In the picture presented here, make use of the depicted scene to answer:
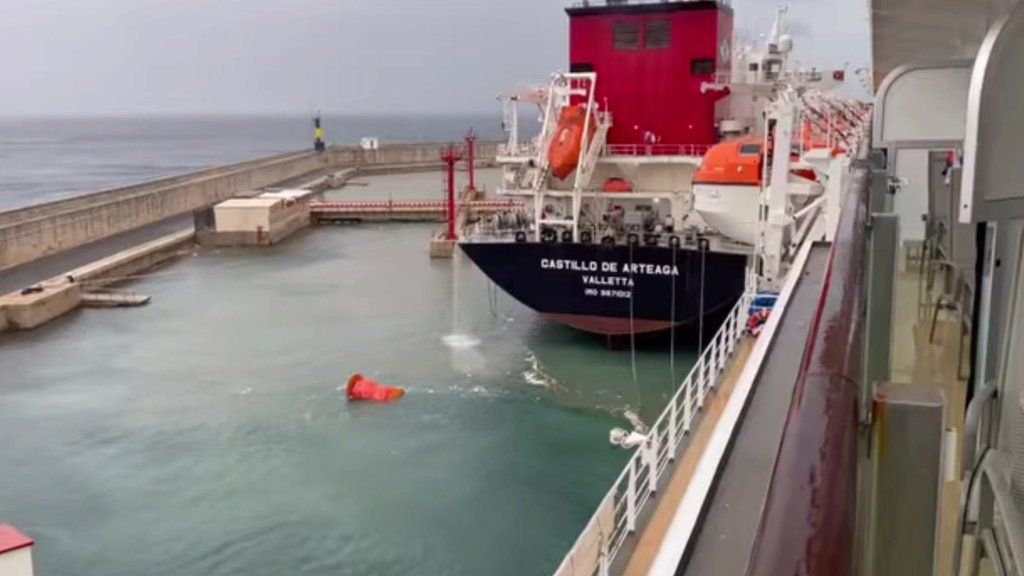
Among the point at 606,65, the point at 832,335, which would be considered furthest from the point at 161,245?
the point at 832,335

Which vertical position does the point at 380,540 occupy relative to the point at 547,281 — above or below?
below

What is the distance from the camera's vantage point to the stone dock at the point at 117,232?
1761cm

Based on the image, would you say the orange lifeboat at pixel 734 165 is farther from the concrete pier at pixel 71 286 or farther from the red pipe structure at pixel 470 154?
the red pipe structure at pixel 470 154

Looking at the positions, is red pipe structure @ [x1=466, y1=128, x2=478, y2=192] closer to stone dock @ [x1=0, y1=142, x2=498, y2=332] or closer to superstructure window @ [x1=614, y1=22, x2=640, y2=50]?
stone dock @ [x1=0, y1=142, x2=498, y2=332]

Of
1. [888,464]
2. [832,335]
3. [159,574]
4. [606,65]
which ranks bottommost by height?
[159,574]

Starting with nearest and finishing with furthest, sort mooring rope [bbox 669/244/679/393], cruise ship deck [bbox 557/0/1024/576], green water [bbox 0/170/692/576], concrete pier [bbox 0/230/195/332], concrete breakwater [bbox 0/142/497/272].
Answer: cruise ship deck [bbox 557/0/1024/576], green water [bbox 0/170/692/576], mooring rope [bbox 669/244/679/393], concrete pier [bbox 0/230/195/332], concrete breakwater [bbox 0/142/497/272]

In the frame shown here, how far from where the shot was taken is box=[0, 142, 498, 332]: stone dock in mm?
17609

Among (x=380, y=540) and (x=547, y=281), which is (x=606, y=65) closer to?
(x=547, y=281)

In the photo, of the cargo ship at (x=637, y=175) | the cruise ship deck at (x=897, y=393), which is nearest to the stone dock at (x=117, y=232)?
the cargo ship at (x=637, y=175)

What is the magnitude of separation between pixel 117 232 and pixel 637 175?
16.9 meters

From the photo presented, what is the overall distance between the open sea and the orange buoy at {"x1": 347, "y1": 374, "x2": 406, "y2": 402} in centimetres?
21

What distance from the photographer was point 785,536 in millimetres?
567

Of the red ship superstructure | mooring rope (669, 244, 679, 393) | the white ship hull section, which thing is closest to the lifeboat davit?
the red ship superstructure

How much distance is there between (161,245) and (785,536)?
24703 mm
